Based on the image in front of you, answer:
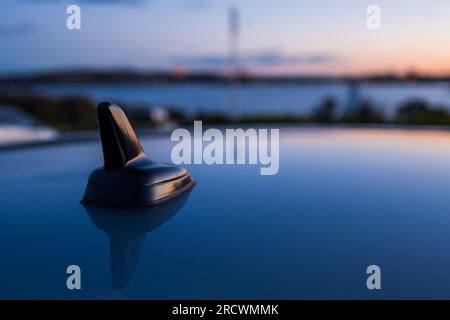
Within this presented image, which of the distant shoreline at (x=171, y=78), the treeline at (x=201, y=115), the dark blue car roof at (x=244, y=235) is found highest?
the distant shoreline at (x=171, y=78)

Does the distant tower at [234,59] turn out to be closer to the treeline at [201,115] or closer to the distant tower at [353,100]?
the treeline at [201,115]

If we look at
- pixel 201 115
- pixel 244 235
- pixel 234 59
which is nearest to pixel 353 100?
pixel 234 59

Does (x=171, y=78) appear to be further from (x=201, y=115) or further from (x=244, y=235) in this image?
(x=244, y=235)

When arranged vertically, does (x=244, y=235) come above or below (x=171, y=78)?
below

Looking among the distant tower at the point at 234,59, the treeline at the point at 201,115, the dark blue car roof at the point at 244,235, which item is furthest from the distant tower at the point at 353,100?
the dark blue car roof at the point at 244,235

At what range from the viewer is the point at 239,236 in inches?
178

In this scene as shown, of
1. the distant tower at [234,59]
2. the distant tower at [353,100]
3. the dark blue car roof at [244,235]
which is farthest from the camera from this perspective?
the distant tower at [353,100]

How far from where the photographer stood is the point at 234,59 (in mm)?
17844

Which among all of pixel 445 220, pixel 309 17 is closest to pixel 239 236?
pixel 445 220

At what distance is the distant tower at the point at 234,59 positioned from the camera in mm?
16859

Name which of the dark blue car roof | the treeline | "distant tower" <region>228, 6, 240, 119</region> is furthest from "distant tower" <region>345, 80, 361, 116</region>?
the dark blue car roof
